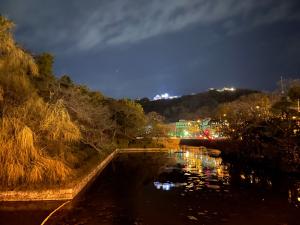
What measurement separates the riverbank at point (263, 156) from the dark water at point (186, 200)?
159 cm

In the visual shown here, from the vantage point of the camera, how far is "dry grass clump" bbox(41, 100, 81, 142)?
55.9 ft

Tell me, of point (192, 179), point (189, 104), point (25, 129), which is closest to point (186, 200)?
point (192, 179)

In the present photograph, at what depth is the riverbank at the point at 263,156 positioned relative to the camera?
27.0 metres

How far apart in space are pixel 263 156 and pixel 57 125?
22.3m

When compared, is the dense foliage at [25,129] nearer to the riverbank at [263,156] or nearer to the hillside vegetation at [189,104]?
the riverbank at [263,156]

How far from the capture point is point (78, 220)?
41.4ft

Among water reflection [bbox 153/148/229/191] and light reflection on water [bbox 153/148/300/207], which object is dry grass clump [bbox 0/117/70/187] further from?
water reflection [bbox 153/148/229/191]

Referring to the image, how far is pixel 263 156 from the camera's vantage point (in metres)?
33.7

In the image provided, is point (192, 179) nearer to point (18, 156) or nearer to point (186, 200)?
point (186, 200)

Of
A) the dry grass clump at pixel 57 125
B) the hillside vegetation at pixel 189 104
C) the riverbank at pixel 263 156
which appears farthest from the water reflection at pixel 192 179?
the hillside vegetation at pixel 189 104

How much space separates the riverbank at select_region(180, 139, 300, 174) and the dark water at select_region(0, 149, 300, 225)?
1.59 m

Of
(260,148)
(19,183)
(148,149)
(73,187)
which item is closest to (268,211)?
(73,187)

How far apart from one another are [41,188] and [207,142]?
176 feet

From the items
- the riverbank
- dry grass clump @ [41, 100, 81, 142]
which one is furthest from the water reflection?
dry grass clump @ [41, 100, 81, 142]
